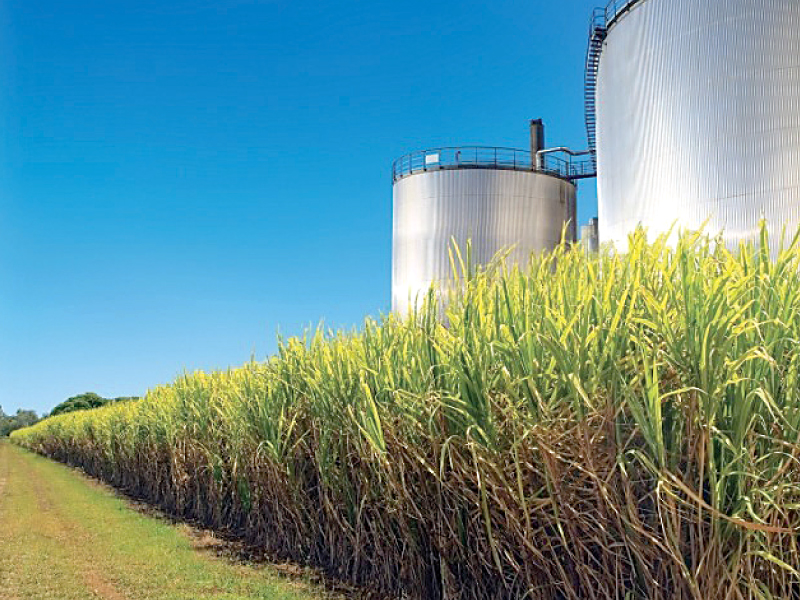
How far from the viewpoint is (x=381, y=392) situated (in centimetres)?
514

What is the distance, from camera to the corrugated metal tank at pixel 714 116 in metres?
14.1

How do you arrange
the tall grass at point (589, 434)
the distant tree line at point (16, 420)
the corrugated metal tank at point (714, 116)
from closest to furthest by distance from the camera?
the tall grass at point (589, 434) → the corrugated metal tank at point (714, 116) → the distant tree line at point (16, 420)

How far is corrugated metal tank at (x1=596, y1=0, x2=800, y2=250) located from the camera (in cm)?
1411

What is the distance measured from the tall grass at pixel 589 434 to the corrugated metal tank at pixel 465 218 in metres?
17.8

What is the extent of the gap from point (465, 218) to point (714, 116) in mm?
9911

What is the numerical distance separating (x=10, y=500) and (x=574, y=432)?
1512cm

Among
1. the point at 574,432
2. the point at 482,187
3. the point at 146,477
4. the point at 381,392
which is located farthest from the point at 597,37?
the point at 574,432

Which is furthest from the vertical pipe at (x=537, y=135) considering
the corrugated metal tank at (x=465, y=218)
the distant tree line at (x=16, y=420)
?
the distant tree line at (x=16, y=420)

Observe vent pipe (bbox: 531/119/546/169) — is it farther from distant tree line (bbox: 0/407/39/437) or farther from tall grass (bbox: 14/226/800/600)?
distant tree line (bbox: 0/407/39/437)

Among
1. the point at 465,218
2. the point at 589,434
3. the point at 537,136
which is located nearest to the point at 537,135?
the point at 537,136

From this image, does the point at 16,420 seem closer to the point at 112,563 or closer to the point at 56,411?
the point at 56,411

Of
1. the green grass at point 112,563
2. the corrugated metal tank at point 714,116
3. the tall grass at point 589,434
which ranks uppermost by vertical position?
the corrugated metal tank at point 714,116

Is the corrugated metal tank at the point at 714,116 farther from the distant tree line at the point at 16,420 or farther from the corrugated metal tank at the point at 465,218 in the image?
the distant tree line at the point at 16,420

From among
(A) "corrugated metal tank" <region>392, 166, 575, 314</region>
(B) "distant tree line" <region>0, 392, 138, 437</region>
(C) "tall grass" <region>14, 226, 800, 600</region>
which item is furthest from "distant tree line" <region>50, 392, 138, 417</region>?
(C) "tall grass" <region>14, 226, 800, 600</region>
